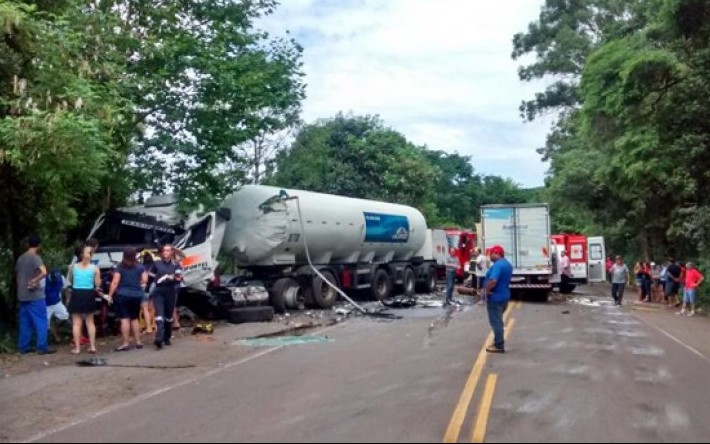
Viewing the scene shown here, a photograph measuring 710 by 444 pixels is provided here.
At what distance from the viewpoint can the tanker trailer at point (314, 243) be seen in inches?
831

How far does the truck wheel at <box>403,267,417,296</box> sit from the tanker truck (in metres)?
0.35

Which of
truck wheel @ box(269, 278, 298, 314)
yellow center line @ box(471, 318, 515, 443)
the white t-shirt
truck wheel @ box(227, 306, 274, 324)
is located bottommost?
yellow center line @ box(471, 318, 515, 443)

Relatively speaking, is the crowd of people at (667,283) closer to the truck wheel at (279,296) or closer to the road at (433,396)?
the road at (433,396)

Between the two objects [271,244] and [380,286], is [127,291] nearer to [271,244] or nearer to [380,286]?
[271,244]

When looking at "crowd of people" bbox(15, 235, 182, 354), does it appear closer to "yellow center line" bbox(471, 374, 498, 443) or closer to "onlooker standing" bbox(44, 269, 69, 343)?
"onlooker standing" bbox(44, 269, 69, 343)

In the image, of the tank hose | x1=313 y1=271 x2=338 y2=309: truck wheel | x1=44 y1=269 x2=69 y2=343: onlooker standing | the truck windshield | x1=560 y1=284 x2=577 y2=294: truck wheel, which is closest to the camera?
x1=44 y1=269 x2=69 y2=343: onlooker standing

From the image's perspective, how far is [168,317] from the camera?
559 inches

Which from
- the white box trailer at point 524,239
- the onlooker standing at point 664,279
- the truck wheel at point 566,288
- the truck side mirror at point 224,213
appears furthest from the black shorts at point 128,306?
the truck wheel at point 566,288

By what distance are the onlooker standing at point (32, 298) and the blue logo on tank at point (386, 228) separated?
548 inches

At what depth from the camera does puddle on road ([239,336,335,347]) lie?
587 inches

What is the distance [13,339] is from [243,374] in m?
5.48

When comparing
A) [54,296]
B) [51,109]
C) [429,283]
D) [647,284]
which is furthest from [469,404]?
[647,284]

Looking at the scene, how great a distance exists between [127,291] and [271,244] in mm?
7715

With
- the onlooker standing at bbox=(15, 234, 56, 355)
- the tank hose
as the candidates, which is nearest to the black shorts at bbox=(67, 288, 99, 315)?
the onlooker standing at bbox=(15, 234, 56, 355)
